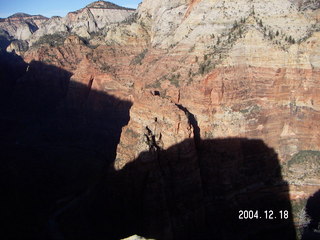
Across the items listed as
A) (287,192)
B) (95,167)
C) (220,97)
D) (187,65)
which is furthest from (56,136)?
(287,192)

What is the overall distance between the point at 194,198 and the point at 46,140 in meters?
34.2

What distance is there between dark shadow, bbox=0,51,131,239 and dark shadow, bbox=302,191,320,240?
24.2 meters

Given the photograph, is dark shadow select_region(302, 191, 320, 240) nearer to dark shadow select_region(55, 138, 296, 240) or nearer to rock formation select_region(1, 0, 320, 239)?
rock formation select_region(1, 0, 320, 239)

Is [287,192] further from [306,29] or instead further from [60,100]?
[60,100]

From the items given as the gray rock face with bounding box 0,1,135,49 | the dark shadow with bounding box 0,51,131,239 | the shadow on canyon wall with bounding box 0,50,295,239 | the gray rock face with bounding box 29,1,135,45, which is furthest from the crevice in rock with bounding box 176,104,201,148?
the gray rock face with bounding box 29,1,135,45

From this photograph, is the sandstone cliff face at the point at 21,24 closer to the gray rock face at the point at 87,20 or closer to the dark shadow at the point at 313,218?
the gray rock face at the point at 87,20

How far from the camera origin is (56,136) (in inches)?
2266

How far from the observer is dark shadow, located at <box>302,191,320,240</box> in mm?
31205

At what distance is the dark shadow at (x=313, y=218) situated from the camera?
31.2m

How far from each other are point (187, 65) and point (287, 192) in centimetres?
1665

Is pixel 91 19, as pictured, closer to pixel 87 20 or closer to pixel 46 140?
pixel 87 20

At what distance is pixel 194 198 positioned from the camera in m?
30.4

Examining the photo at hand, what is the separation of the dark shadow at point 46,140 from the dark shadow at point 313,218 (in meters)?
24.2

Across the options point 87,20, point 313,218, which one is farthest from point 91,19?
point 313,218
